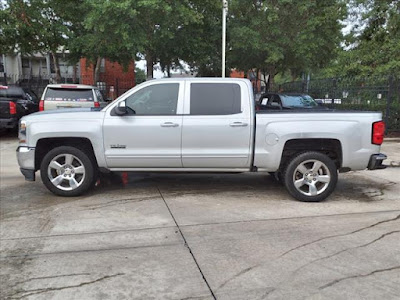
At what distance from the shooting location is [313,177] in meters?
5.78

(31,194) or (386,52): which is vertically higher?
(386,52)

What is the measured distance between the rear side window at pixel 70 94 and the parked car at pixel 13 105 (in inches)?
51.4

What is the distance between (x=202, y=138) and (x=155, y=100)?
94 cm

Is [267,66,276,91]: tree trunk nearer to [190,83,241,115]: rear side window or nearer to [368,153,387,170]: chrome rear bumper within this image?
[190,83,241,115]: rear side window

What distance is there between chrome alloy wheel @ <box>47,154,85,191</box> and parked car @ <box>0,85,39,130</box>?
6.83 meters

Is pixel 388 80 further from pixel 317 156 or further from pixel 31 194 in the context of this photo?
pixel 31 194

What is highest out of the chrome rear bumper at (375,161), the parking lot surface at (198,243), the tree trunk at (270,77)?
the tree trunk at (270,77)

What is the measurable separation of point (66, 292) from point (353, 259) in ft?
8.92

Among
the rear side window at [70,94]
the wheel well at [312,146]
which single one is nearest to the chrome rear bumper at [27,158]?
the wheel well at [312,146]

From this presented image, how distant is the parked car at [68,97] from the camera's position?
11320mm

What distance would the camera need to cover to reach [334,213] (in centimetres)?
530

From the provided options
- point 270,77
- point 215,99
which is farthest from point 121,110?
point 270,77

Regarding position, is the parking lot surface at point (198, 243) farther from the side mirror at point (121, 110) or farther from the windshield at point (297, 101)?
the windshield at point (297, 101)

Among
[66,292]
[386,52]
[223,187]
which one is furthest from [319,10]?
[66,292]
